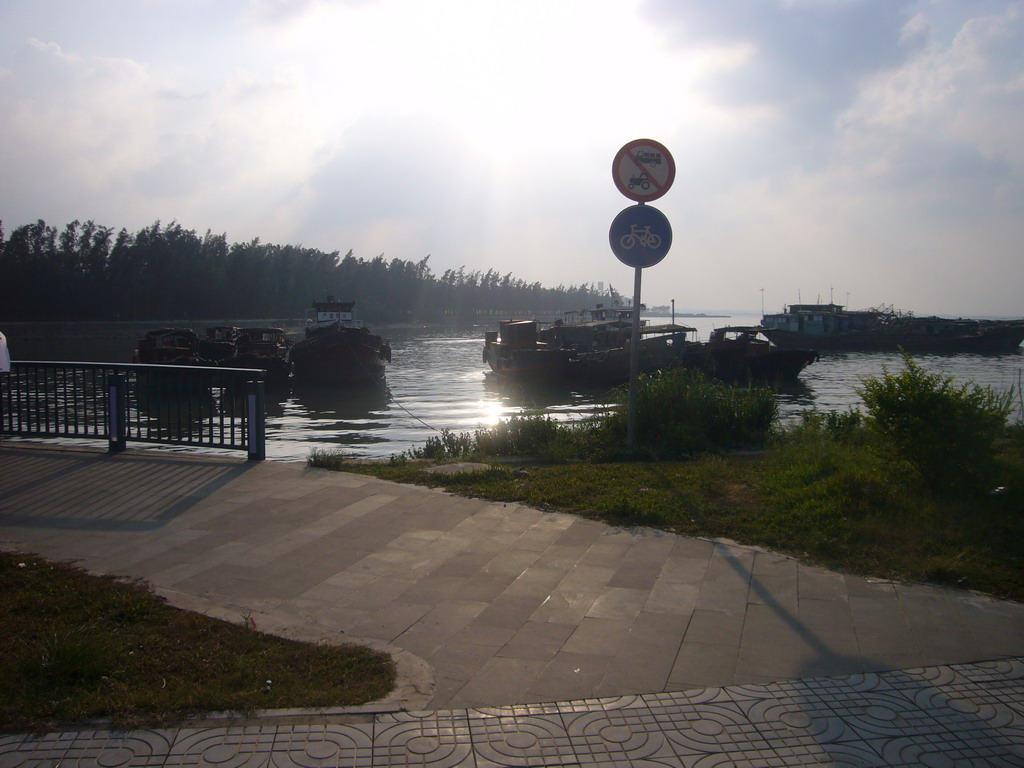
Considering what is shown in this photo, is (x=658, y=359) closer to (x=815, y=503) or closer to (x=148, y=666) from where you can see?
(x=815, y=503)

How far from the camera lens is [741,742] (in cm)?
277

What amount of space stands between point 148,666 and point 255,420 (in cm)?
489

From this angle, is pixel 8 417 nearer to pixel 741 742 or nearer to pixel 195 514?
pixel 195 514

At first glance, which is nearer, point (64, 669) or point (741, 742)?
point (741, 742)

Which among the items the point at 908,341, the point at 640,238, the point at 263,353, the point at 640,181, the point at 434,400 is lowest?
the point at 434,400

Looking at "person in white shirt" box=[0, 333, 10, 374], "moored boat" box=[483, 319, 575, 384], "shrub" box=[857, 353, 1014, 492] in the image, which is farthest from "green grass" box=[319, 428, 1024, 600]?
"moored boat" box=[483, 319, 575, 384]

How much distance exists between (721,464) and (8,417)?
333 inches

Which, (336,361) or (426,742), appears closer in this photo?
(426,742)

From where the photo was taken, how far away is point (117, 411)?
8.66m

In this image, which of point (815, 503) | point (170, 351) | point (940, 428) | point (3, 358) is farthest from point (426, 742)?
point (170, 351)

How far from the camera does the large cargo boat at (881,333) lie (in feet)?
179

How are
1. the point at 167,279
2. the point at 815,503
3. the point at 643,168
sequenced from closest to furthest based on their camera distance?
the point at 815,503
the point at 643,168
the point at 167,279

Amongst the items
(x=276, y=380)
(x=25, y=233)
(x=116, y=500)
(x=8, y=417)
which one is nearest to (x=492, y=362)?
(x=276, y=380)

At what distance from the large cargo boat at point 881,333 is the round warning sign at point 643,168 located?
49.4 meters
